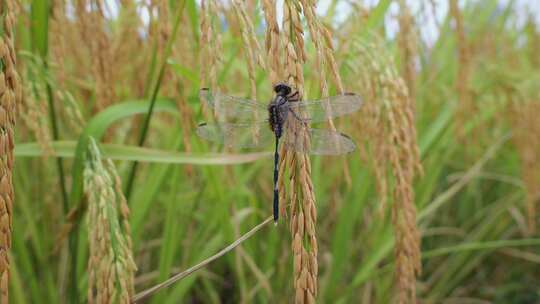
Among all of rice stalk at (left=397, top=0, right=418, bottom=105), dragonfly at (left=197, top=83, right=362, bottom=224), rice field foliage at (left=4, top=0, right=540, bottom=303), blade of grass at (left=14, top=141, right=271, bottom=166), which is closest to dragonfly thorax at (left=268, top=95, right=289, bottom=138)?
dragonfly at (left=197, top=83, right=362, bottom=224)

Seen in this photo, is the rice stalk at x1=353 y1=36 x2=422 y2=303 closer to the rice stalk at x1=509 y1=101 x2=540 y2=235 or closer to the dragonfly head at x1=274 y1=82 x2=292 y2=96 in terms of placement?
the dragonfly head at x1=274 y1=82 x2=292 y2=96

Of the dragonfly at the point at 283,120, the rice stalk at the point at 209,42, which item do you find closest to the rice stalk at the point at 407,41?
the dragonfly at the point at 283,120

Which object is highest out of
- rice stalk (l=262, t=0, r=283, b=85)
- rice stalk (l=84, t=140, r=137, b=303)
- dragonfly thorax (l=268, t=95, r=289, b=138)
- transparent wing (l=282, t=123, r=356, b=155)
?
rice stalk (l=262, t=0, r=283, b=85)

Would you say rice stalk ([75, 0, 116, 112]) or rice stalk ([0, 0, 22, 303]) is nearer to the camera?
rice stalk ([0, 0, 22, 303])

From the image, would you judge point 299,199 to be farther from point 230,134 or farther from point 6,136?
point 230,134

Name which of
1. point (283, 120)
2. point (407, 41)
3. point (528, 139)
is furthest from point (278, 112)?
point (528, 139)

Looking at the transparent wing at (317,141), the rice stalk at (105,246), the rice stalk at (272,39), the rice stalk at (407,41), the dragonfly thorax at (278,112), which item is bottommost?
the rice stalk at (105,246)

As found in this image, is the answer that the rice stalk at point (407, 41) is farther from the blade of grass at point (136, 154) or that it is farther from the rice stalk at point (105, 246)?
the rice stalk at point (105, 246)
